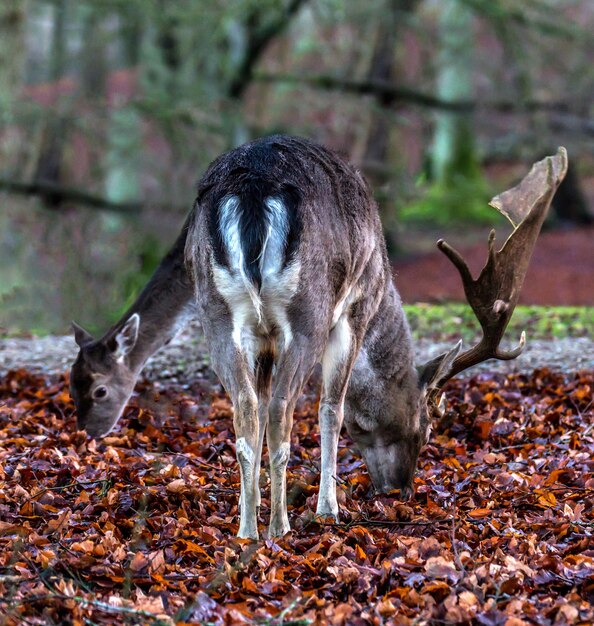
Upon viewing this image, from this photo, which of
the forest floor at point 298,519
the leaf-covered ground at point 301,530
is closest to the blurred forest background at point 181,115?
the forest floor at point 298,519

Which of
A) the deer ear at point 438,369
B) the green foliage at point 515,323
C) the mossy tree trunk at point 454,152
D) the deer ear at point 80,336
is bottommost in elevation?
the deer ear at point 80,336

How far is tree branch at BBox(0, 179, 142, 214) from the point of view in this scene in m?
16.3

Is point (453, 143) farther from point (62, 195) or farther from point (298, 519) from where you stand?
point (298, 519)

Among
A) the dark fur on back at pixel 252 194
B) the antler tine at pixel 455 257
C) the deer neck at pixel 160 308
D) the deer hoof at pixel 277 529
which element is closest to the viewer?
the dark fur on back at pixel 252 194

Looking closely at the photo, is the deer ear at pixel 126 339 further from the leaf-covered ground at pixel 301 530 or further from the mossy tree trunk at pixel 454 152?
the mossy tree trunk at pixel 454 152

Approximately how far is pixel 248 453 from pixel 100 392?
3807 millimetres

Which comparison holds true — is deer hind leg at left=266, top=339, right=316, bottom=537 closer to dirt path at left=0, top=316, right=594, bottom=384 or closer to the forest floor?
the forest floor

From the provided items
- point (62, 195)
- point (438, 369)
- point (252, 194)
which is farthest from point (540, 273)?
point (252, 194)

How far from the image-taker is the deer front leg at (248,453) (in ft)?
17.7

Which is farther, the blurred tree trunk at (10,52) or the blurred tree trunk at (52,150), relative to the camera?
the blurred tree trunk at (52,150)

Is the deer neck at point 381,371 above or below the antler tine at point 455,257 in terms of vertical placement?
below

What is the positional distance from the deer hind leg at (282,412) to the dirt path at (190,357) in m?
4.69

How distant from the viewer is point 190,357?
10695 mm

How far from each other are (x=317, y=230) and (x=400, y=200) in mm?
13151
